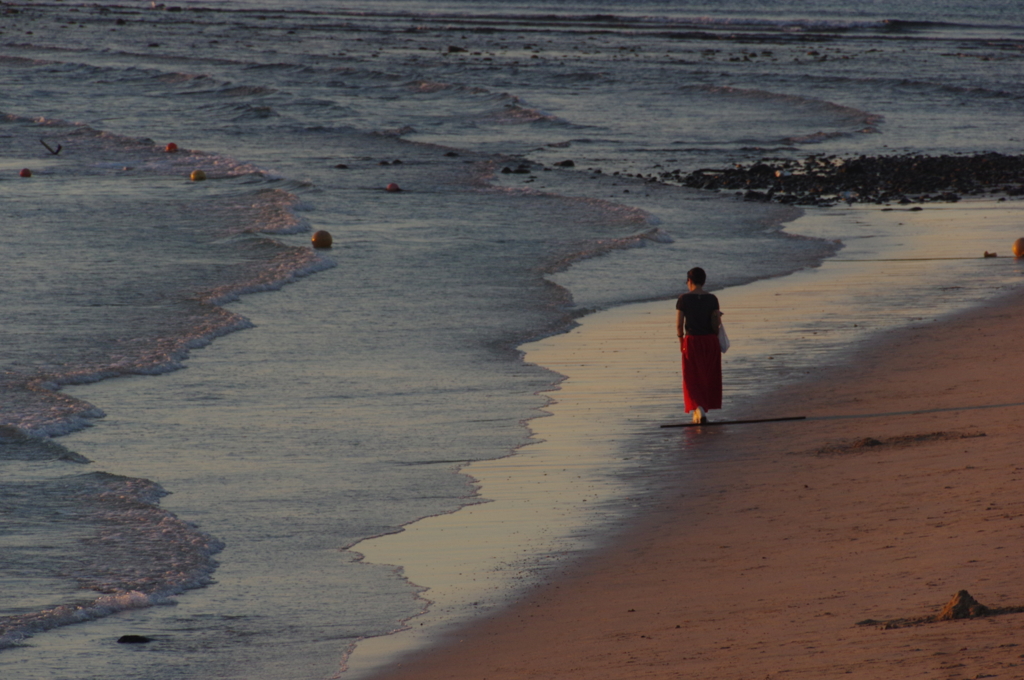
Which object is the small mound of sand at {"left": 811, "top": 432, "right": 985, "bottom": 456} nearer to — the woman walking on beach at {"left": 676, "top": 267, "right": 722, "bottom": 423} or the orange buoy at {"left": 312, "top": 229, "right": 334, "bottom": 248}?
the woman walking on beach at {"left": 676, "top": 267, "right": 722, "bottom": 423}

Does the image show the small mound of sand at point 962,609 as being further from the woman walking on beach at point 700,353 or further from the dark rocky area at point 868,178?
the dark rocky area at point 868,178

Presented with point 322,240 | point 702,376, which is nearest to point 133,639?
point 702,376

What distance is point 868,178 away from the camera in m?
26.7

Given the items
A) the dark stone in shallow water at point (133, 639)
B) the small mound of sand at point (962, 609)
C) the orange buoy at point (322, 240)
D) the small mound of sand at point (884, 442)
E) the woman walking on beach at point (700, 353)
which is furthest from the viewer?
the orange buoy at point (322, 240)

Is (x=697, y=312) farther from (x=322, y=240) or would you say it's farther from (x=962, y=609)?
(x=322, y=240)

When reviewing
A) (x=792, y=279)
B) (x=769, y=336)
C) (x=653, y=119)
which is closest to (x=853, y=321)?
(x=769, y=336)

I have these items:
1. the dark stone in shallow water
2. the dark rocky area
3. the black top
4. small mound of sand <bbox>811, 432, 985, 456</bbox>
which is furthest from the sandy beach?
the dark rocky area

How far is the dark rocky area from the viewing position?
24891mm

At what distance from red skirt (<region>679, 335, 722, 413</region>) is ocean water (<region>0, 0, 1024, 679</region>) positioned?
1.30 meters

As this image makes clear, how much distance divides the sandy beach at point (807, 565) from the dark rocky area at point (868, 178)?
47.6ft

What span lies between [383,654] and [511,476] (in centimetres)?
293

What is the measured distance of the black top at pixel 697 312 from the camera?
10.6 m

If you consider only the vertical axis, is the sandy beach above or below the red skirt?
below

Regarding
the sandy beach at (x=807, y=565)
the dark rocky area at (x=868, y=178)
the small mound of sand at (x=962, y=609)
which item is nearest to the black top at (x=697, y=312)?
the sandy beach at (x=807, y=565)
